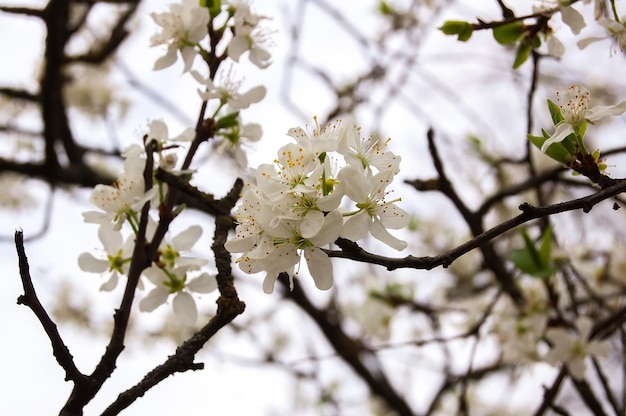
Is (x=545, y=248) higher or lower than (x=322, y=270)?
higher

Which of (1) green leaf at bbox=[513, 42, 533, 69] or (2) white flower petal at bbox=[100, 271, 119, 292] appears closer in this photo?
(2) white flower petal at bbox=[100, 271, 119, 292]

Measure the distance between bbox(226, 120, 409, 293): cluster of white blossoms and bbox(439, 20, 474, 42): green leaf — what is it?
15.2 inches

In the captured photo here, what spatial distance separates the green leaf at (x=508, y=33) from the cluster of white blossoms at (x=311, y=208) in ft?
1.37

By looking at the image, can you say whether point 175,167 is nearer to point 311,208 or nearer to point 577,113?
point 311,208

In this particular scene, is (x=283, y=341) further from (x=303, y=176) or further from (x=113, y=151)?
(x=303, y=176)

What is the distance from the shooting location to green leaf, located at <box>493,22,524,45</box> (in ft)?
3.50

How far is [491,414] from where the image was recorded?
3193mm

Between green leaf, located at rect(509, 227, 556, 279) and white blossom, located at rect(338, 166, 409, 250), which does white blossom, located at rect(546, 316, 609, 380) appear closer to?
green leaf, located at rect(509, 227, 556, 279)

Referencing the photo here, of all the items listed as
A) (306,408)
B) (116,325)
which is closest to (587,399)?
(116,325)

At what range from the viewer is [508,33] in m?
1.07

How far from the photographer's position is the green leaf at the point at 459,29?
1066 millimetres

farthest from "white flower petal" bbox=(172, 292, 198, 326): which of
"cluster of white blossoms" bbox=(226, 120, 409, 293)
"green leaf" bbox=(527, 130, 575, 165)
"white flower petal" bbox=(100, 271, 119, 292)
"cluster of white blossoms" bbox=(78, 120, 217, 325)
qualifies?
"green leaf" bbox=(527, 130, 575, 165)

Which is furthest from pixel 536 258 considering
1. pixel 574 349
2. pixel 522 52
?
pixel 522 52

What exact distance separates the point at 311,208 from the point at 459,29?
570mm
